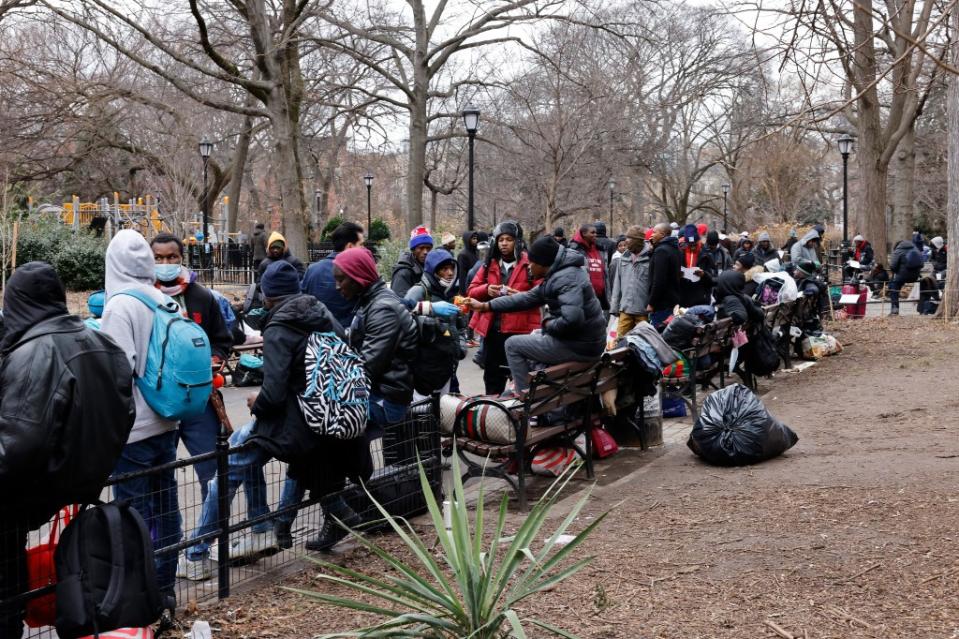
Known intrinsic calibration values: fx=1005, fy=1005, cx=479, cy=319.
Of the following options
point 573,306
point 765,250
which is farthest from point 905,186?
point 573,306

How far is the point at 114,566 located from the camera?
11.9 ft

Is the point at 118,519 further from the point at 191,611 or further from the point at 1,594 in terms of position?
the point at 191,611

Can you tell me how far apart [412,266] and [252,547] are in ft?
17.3

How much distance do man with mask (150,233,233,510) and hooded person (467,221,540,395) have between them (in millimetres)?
2958

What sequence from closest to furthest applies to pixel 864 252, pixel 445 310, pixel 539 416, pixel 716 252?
pixel 445 310, pixel 539 416, pixel 716 252, pixel 864 252

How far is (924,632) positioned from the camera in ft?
13.4

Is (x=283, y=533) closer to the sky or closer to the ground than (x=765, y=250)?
closer to the ground

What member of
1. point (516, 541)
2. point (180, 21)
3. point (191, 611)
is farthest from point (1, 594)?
point (180, 21)

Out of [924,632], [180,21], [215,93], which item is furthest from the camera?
[215,93]

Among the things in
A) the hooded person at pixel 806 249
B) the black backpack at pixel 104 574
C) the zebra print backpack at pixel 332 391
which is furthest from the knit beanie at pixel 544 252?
the hooded person at pixel 806 249

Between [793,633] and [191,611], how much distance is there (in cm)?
274

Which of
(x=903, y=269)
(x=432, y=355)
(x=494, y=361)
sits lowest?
(x=494, y=361)

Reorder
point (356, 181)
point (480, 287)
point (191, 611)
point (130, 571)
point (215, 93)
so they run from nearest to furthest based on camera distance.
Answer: point (130, 571) < point (191, 611) < point (480, 287) < point (215, 93) < point (356, 181)

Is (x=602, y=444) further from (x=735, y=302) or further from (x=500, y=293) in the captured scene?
(x=735, y=302)
